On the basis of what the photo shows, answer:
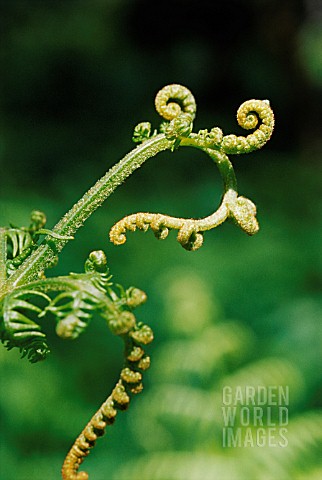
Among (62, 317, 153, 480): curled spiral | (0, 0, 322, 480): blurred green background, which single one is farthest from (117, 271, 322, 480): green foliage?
(62, 317, 153, 480): curled spiral

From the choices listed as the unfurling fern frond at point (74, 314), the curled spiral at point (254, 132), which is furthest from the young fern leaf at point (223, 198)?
the unfurling fern frond at point (74, 314)

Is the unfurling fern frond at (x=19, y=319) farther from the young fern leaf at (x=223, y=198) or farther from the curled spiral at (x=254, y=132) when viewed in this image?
the curled spiral at (x=254, y=132)

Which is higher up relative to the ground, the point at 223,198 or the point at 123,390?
the point at 223,198

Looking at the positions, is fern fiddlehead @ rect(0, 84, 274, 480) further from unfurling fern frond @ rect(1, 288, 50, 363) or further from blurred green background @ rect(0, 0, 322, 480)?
blurred green background @ rect(0, 0, 322, 480)

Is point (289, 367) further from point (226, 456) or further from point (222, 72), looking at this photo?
point (222, 72)

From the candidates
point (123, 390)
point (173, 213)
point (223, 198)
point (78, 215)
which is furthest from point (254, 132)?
point (173, 213)

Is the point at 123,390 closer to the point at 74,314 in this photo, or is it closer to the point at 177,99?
the point at 74,314
